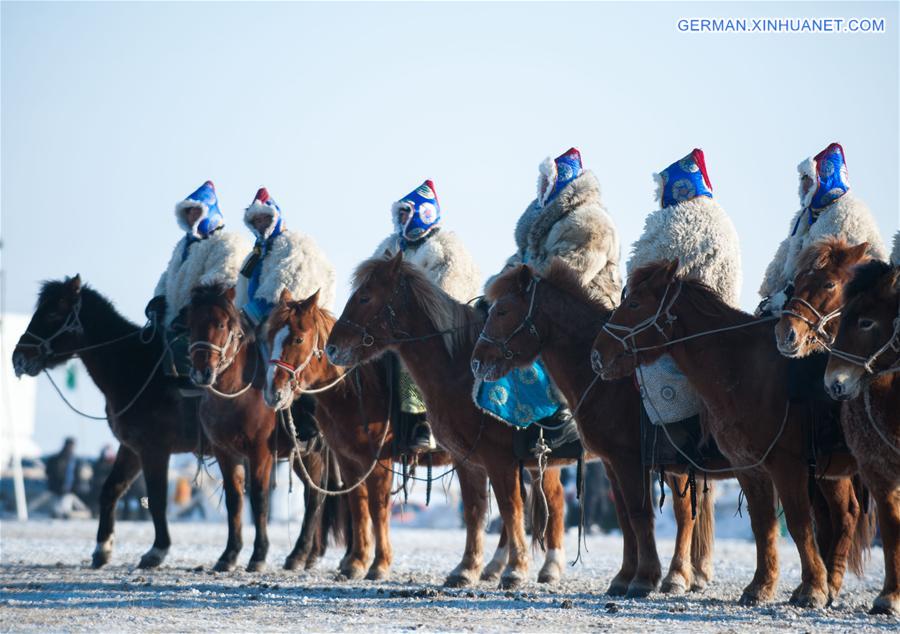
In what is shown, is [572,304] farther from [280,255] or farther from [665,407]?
[280,255]

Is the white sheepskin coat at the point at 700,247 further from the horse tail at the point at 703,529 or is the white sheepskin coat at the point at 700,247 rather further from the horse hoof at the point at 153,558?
the horse hoof at the point at 153,558

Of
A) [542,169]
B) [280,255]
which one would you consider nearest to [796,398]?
[542,169]

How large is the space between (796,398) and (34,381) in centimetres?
4141

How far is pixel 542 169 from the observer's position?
13742 mm

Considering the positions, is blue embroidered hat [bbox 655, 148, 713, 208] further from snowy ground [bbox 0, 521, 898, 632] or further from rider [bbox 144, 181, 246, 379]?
rider [bbox 144, 181, 246, 379]

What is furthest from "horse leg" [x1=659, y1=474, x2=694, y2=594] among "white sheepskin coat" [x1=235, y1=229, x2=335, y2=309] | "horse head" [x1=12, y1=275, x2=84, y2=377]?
"horse head" [x1=12, y1=275, x2=84, y2=377]

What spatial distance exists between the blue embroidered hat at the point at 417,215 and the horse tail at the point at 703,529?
4.29 m

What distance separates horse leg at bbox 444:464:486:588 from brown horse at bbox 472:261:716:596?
59.6 inches

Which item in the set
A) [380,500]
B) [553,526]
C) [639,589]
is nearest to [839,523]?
[639,589]

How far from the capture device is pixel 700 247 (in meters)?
11.7

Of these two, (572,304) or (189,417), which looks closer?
(572,304)

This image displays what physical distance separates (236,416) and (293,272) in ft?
5.70

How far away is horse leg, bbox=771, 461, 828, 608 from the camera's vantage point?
10188mm

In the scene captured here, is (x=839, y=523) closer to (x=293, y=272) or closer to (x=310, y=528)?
(x=310, y=528)
